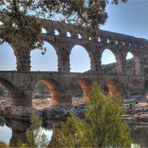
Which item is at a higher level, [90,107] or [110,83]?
[110,83]

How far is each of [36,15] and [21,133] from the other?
21775mm

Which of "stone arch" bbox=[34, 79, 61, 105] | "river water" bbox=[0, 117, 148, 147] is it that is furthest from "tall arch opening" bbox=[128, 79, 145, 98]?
"river water" bbox=[0, 117, 148, 147]

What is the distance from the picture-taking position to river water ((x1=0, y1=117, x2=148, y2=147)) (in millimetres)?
30856

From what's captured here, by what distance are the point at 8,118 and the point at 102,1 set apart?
37898 mm

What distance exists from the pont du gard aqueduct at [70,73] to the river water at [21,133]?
6885mm

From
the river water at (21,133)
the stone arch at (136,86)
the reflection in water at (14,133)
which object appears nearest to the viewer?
the river water at (21,133)

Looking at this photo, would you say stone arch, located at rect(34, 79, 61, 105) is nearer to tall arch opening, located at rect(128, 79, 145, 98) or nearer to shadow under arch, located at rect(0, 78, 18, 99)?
shadow under arch, located at rect(0, 78, 18, 99)

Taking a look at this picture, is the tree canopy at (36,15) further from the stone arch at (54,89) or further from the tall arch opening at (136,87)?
the tall arch opening at (136,87)

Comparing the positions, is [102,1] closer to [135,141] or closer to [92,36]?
[92,36]

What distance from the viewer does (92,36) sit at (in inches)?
762

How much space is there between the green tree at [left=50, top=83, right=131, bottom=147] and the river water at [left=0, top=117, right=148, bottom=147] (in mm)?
10361

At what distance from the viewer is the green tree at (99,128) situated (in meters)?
17.6

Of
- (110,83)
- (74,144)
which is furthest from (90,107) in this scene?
(110,83)

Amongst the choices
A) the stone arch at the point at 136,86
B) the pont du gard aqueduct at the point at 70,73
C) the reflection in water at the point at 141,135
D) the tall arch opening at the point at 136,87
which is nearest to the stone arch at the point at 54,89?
the pont du gard aqueduct at the point at 70,73
